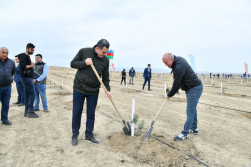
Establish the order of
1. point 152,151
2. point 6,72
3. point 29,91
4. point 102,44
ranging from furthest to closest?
point 29,91, point 6,72, point 152,151, point 102,44

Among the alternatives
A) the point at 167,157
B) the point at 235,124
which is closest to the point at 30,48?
the point at 167,157

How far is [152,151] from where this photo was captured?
3.42m

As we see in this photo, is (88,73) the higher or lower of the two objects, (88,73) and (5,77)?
the higher

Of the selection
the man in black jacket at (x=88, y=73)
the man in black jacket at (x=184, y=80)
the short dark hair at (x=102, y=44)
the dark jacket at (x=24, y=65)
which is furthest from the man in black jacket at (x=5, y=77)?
the man in black jacket at (x=184, y=80)

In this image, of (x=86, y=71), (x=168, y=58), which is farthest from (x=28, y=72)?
(x=168, y=58)

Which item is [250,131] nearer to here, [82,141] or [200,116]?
[200,116]

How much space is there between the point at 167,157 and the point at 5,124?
4.42 meters

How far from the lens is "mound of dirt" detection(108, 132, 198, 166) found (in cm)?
322

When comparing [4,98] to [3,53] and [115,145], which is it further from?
[115,145]

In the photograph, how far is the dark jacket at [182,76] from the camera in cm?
380

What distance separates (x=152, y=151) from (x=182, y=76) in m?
1.65

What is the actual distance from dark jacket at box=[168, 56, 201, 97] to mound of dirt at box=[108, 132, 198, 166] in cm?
120

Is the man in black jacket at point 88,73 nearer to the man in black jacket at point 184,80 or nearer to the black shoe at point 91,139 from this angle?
the black shoe at point 91,139

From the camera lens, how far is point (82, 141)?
398 cm
